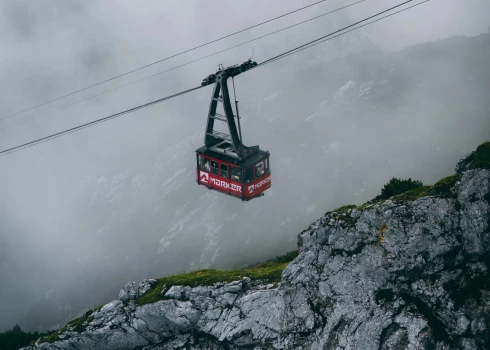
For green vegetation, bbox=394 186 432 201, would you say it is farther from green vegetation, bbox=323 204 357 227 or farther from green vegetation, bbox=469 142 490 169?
green vegetation, bbox=323 204 357 227

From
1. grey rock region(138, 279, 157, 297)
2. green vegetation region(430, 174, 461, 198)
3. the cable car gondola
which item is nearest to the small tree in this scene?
green vegetation region(430, 174, 461, 198)

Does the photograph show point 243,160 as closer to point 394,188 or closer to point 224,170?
point 224,170

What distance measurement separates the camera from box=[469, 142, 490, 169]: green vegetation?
123 feet

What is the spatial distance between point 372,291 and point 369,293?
0.77 ft

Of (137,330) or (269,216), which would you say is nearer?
(137,330)

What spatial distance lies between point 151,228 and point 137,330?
484 ft

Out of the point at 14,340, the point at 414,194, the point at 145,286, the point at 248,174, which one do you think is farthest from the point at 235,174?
the point at 14,340

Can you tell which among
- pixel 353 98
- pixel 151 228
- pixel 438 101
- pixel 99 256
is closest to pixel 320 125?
pixel 353 98

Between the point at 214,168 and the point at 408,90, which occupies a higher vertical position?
the point at 214,168

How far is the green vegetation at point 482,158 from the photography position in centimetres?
3759

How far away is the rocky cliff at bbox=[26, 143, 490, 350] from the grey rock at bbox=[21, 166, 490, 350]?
0.06m

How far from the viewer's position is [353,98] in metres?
195

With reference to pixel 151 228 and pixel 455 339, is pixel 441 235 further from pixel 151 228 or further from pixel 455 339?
pixel 151 228

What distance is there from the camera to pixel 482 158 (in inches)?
1494
